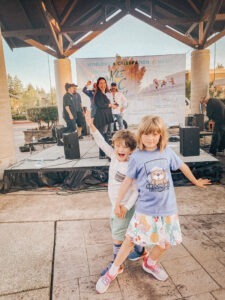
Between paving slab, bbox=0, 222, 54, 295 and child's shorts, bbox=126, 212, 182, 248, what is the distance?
963 millimetres

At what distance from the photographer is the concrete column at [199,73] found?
1148 cm

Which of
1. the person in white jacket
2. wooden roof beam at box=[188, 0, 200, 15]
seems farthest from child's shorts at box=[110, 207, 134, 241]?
wooden roof beam at box=[188, 0, 200, 15]

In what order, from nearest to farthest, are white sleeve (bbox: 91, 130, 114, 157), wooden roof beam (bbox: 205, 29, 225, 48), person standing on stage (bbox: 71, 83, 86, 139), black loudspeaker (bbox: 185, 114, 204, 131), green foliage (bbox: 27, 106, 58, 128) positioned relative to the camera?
1. white sleeve (bbox: 91, 130, 114, 157)
2. person standing on stage (bbox: 71, 83, 86, 139)
3. black loudspeaker (bbox: 185, 114, 204, 131)
4. wooden roof beam (bbox: 205, 29, 225, 48)
5. green foliage (bbox: 27, 106, 58, 128)

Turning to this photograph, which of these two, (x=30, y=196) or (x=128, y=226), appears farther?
(x=30, y=196)

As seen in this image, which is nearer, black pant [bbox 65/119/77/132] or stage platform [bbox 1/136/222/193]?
stage platform [bbox 1/136/222/193]

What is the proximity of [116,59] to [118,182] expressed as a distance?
8.83 metres

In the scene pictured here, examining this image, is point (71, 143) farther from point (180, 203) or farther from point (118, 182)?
point (118, 182)

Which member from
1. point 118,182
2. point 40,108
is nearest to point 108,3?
point 40,108

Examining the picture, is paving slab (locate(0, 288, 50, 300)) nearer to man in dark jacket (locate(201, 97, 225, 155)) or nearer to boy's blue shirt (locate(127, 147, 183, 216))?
boy's blue shirt (locate(127, 147, 183, 216))

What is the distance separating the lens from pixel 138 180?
1.98 m

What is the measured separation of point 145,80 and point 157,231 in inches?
353

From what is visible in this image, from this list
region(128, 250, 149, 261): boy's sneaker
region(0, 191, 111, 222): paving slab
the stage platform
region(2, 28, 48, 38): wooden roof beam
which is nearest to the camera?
region(128, 250, 149, 261): boy's sneaker

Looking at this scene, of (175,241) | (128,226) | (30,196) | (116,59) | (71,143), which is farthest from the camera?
(116,59)

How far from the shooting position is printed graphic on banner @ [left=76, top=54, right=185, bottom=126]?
10.1 metres
